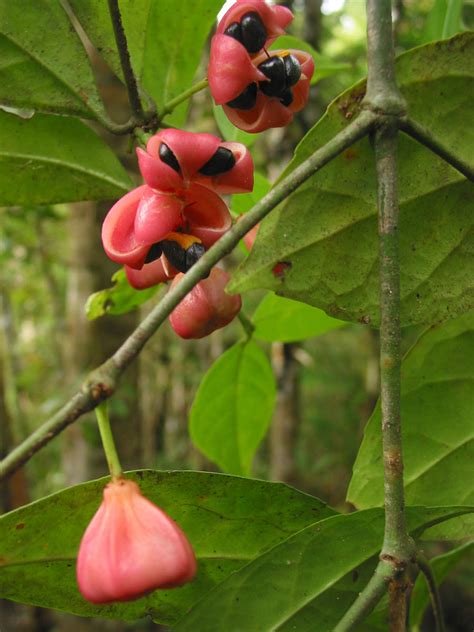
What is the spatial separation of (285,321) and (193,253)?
387mm

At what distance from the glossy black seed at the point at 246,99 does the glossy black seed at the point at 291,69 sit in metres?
0.03

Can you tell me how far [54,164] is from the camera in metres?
0.69

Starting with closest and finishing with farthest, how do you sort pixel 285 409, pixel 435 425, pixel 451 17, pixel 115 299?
pixel 435 425 → pixel 451 17 → pixel 115 299 → pixel 285 409

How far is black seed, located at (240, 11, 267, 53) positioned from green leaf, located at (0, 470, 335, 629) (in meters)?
0.35

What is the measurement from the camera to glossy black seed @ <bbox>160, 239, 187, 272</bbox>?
1.88 feet

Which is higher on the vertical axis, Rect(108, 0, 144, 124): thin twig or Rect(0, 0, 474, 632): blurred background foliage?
Rect(0, 0, 474, 632): blurred background foliage

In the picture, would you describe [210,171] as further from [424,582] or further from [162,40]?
[424,582]

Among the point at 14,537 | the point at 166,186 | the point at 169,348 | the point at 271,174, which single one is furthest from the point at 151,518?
the point at 169,348

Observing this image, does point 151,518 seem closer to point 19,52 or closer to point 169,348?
point 19,52

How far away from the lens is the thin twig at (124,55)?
0.58 metres

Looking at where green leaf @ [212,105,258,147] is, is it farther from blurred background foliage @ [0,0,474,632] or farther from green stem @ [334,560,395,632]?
green stem @ [334,560,395,632]

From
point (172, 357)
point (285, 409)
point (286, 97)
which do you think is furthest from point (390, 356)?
point (172, 357)

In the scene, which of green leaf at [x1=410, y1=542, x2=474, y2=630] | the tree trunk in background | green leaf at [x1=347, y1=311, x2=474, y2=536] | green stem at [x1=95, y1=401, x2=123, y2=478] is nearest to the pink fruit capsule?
green stem at [x1=95, y1=401, x2=123, y2=478]

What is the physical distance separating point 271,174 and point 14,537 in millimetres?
1556
